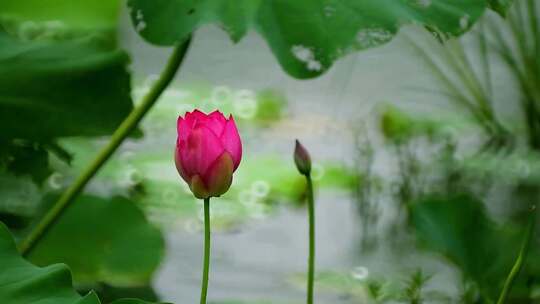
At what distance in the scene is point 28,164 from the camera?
155cm

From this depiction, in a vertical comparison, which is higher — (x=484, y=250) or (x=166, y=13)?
(x=166, y=13)

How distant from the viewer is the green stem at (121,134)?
1.26 metres

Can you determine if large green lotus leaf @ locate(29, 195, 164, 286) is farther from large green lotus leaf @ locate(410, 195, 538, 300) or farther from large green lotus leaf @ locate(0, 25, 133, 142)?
large green lotus leaf @ locate(410, 195, 538, 300)

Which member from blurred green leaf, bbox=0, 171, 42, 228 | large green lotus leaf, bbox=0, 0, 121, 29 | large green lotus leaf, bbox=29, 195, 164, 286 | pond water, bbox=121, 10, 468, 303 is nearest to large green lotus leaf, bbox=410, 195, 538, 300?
pond water, bbox=121, 10, 468, 303

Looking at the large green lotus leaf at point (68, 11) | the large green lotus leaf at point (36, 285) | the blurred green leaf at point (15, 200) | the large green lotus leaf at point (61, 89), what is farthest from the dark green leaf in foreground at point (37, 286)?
the large green lotus leaf at point (68, 11)

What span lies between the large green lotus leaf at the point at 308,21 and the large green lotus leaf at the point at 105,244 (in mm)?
559

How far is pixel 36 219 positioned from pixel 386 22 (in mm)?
731

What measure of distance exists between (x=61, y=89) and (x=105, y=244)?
14.1 inches

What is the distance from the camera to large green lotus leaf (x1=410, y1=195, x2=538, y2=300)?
145 cm

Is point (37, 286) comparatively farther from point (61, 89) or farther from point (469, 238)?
point (469, 238)

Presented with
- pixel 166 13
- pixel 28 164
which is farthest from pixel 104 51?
pixel 166 13

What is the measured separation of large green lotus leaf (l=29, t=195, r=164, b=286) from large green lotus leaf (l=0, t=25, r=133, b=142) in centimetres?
26

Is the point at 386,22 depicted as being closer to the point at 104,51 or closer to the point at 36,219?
the point at 104,51

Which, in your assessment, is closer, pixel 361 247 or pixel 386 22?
pixel 386 22
